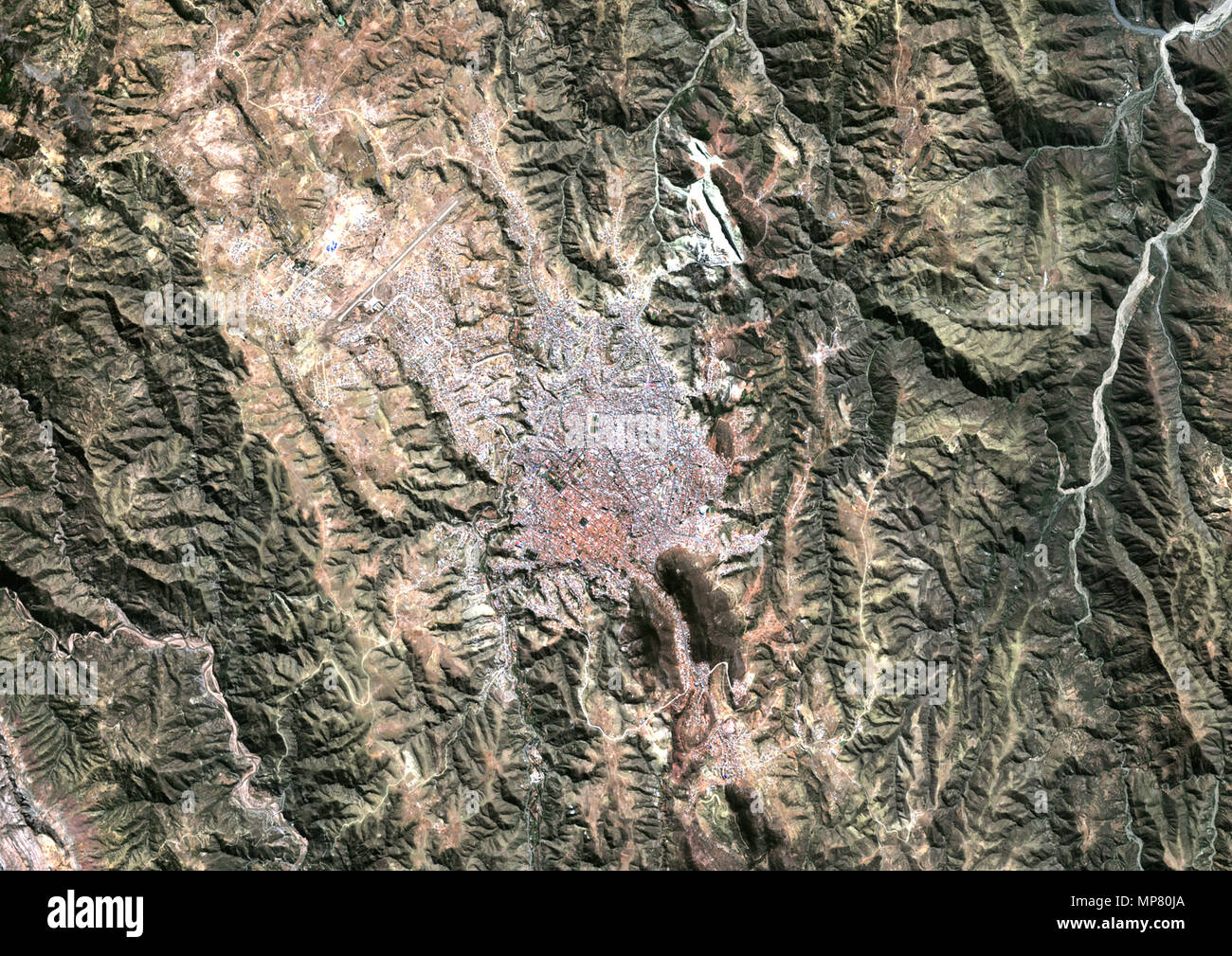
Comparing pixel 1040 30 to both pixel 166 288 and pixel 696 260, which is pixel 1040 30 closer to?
pixel 696 260

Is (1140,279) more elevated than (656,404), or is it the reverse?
(1140,279)

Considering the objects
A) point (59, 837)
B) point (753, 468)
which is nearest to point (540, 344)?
point (753, 468)

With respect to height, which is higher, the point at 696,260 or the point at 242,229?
the point at 242,229

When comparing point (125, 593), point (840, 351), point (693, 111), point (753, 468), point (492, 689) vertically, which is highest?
point (693, 111)
